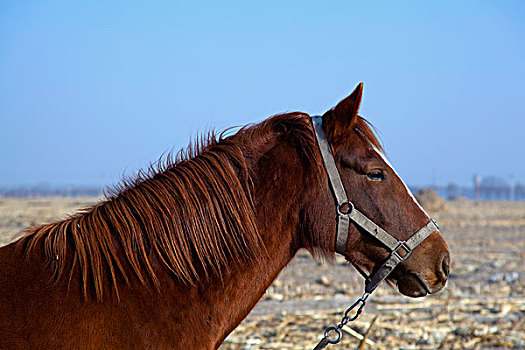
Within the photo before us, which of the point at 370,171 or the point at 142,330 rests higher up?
the point at 370,171

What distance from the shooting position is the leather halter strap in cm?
275

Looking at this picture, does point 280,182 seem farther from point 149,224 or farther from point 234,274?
point 149,224

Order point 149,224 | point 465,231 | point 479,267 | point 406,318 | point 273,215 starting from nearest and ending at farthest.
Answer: point 149,224, point 273,215, point 406,318, point 479,267, point 465,231

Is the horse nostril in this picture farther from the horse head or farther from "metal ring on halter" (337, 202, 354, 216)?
"metal ring on halter" (337, 202, 354, 216)

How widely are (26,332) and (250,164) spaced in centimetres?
138

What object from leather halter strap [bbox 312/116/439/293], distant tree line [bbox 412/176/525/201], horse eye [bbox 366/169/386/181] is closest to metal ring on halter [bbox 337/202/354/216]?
leather halter strap [bbox 312/116/439/293]

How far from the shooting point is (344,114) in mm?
2781

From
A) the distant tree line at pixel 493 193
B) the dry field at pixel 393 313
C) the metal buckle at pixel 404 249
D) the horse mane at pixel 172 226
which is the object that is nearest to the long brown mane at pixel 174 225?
the horse mane at pixel 172 226

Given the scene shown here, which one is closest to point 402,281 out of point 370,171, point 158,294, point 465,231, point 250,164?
point 370,171

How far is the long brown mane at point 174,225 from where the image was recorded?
2.42m

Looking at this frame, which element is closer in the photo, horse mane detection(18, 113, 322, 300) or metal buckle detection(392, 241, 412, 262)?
horse mane detection(18, 113, 322, 300)

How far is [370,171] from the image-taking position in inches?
110

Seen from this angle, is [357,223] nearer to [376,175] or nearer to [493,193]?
[376,175]

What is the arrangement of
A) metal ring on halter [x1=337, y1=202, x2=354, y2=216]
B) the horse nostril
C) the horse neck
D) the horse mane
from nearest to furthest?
the horse mane → the horse neck → metal ring on halter [x1=337, y1=202, x2=354, y2=216] → the horse nostril
